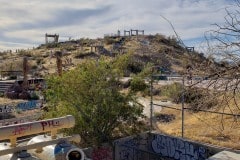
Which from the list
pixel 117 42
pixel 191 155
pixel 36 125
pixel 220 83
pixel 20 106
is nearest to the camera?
pixel 220 83

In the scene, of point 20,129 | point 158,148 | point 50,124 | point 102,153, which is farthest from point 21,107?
point 20,129

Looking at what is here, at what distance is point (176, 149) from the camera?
45.3ft

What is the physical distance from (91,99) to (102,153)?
190 centimetres

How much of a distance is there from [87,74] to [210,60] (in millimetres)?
9334

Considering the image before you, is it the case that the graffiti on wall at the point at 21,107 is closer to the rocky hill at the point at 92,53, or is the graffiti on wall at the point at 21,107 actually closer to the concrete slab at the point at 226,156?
the concrete slab at the point at 226,156

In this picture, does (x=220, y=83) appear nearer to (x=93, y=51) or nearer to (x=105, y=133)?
(x=105, y=133)

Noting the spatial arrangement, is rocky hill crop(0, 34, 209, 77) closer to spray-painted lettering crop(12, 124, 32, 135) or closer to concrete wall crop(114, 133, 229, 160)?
concrete wall crop(114, 133, 229, 160)

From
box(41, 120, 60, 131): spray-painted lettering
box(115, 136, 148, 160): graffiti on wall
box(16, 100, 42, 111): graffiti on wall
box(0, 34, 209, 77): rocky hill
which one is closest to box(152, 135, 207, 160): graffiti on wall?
box(115, 136, 148, 160): graffiti on wall

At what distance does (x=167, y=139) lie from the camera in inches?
557

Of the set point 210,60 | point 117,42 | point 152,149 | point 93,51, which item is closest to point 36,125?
point 210,60

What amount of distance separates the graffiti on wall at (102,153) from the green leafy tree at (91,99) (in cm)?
44

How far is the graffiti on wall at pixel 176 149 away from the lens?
1305cm

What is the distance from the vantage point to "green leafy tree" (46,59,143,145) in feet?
46.3

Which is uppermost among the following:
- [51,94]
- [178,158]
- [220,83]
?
[220,83]
